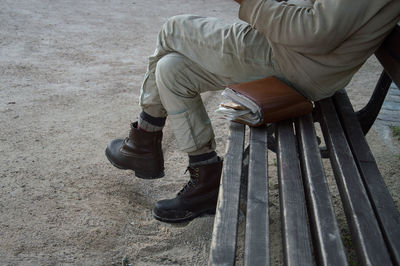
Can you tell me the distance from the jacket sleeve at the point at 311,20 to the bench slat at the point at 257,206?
17.6 inches

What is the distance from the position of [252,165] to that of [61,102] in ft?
8.87

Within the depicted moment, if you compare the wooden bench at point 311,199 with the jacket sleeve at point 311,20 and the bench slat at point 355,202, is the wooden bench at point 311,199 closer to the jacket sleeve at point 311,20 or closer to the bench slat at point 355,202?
the bench slat at point 355,202

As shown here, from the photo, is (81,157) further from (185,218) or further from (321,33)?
(321,33)

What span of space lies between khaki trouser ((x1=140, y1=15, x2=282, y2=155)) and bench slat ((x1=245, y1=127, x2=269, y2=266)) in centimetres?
34

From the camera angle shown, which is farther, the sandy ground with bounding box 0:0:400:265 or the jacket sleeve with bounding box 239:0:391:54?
the sandy ground with bounding box 0:0:400:265

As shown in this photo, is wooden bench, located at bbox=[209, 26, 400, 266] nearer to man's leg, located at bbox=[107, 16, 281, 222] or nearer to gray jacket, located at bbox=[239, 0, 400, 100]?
gray jacket, located at bbox=[239, 0, 400, 100]

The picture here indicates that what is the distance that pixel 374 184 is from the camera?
187 centimetres

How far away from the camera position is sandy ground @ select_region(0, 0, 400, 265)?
→ 8.09ft

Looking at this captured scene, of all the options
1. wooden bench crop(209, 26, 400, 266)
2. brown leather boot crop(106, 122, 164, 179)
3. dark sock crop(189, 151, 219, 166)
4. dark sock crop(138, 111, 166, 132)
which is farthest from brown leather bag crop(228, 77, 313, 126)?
brown leather boot crop(106, 122, 164, 179)

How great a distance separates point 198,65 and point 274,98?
1.55ft

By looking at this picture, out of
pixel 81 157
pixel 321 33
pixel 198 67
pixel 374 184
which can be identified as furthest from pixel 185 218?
pixel 321 33

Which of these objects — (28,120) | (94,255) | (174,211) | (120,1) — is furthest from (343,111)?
(120,1)

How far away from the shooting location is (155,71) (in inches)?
98.4

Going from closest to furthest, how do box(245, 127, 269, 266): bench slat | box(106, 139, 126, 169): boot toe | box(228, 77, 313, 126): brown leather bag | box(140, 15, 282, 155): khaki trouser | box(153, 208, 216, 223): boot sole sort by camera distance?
1. box(245, 127, 269, 266): bench slat
2. box(228, 77, 313, 126): brown leather bag
3. box(140, 15, 282, 155): khaki trouser
4. box(153, 208, 216, 223): boot sole
5. box(106, 139, 126, 169): boot toe
